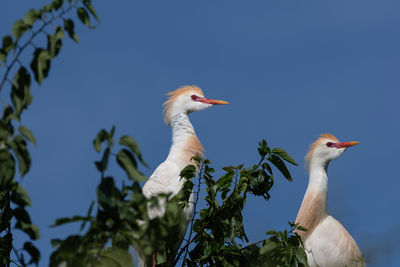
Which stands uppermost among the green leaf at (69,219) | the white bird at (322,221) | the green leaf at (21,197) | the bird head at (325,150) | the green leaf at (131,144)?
the bird head at (325,150)

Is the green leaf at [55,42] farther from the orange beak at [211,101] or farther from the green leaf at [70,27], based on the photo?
the orange beak at [211,101]

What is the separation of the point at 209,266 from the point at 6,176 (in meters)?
2.96

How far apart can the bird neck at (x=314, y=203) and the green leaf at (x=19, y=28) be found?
5177 mm

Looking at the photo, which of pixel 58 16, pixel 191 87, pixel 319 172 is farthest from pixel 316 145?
pixel 58 16

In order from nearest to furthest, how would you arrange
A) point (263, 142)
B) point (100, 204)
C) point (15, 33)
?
point (100, 204) → point (15, 33) → point (263, 142)

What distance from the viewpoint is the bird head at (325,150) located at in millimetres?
7973

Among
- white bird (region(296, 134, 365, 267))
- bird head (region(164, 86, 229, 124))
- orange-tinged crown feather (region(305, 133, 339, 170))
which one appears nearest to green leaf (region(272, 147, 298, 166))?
white bird (region(296, 134, 365, 267))

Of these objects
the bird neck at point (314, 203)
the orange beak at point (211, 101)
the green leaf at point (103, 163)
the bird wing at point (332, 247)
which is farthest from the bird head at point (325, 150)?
the green leaf at point (103, 163)

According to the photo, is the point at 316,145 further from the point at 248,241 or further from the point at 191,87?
the point at 248,241

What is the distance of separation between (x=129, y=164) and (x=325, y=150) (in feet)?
19.3

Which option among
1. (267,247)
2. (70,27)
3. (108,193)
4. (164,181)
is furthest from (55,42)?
(164,181)

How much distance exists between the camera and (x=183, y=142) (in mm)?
6992

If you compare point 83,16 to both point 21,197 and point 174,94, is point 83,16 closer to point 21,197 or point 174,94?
point 21,197

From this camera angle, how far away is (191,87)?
311 inches
